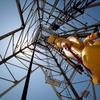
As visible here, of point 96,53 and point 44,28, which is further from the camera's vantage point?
point 44,28

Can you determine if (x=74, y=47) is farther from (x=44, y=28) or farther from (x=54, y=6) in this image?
(x=44, y=28)

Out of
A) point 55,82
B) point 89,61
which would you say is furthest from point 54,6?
point 89,61

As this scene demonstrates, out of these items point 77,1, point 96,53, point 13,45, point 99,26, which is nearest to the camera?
point 96,53

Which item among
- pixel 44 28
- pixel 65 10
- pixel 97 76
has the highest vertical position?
pixel 44 28

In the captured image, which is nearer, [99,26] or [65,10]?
[99,26]

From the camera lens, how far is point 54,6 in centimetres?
1021

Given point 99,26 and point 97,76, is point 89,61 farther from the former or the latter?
point 99,26

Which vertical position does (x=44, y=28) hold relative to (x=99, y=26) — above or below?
above

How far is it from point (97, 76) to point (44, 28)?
1299 centimetres

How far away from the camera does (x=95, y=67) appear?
292cm

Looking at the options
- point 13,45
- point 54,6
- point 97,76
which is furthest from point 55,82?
point 97,76

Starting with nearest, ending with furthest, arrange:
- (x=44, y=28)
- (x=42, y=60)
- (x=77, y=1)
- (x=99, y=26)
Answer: (x=99, y=26), (x=77, y=1), (x=42, y=60), (x=44, y=28)

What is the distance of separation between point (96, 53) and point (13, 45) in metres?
5.63

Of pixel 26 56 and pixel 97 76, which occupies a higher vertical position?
pixel 26 56
